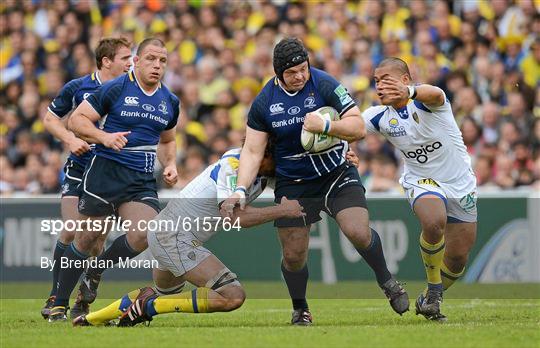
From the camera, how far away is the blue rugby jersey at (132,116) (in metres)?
10.9

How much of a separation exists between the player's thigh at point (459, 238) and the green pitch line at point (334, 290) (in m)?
2.59

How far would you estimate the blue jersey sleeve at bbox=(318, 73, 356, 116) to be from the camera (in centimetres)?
1023

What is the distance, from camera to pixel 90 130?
35.0ft

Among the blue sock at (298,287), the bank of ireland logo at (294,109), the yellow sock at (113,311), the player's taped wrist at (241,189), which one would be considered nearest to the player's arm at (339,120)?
the bank of ireland logo at (294,109)

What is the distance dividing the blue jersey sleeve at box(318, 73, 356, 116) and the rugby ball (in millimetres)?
60

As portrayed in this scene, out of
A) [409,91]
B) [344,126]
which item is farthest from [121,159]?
[409,91]

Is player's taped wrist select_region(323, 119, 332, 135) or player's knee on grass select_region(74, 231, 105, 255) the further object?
player's knee on grass select_region(74, 231, 105, 255)

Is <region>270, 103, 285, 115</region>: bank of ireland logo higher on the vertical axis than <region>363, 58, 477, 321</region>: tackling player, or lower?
higher

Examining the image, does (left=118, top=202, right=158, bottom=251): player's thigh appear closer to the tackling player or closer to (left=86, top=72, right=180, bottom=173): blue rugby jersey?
(left=86, top=72, right=180, bottom=173): blue rugby jersey

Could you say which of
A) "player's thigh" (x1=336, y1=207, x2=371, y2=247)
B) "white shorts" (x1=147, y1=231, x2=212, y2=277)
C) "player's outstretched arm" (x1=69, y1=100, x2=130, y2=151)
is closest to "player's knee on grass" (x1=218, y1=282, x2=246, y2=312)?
"white shorts" (x1=147, y1=231, x2=212, y2=277)

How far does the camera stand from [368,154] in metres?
17.0

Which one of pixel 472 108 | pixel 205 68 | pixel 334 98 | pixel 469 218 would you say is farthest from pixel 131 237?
pixel 205 68

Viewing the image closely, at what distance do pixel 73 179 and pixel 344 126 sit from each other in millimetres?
3294

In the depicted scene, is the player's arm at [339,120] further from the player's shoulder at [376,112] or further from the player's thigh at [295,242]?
the player's thigh at [295,242]
